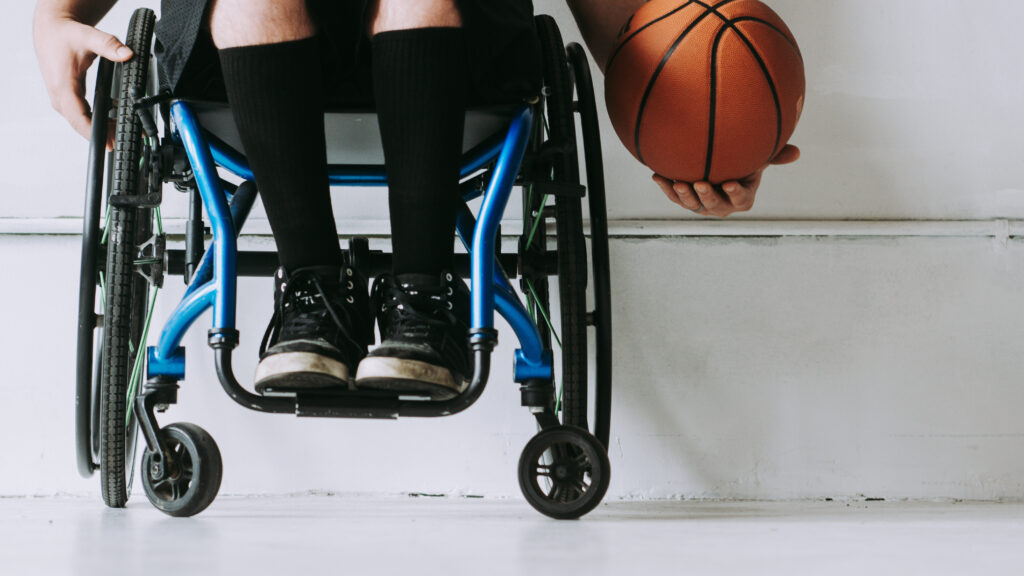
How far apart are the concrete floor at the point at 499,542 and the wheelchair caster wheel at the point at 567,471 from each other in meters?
0.03

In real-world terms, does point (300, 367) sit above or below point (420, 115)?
below

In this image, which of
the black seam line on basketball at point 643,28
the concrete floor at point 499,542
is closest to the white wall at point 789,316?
the concrete floor at point 499,542

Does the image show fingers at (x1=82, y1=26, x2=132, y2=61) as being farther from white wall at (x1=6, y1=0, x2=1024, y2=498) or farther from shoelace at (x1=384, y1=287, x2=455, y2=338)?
white wall at (x1=6, y1=0, x2=1024, y2=498)

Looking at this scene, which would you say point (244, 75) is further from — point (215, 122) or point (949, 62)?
point (949, 62)

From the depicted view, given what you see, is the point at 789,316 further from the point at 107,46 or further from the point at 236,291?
the point at 107,46

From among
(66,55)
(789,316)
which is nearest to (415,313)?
(66,55)

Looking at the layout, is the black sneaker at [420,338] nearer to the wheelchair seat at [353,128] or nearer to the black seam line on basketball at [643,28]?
the wheelchair seat at [353,128]

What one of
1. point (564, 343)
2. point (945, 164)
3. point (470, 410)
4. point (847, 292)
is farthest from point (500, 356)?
point (945, 164)

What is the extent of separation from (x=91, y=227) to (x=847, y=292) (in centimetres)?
133

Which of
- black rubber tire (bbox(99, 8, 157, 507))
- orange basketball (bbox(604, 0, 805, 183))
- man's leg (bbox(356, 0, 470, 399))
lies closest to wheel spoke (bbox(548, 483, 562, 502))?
man's leg (bbox(356, 0, 470, 399))

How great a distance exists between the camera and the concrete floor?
27.6 inches

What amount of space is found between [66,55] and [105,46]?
8cm

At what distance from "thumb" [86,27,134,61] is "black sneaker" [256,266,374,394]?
0.37 m

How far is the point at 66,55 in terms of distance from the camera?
1186mm
